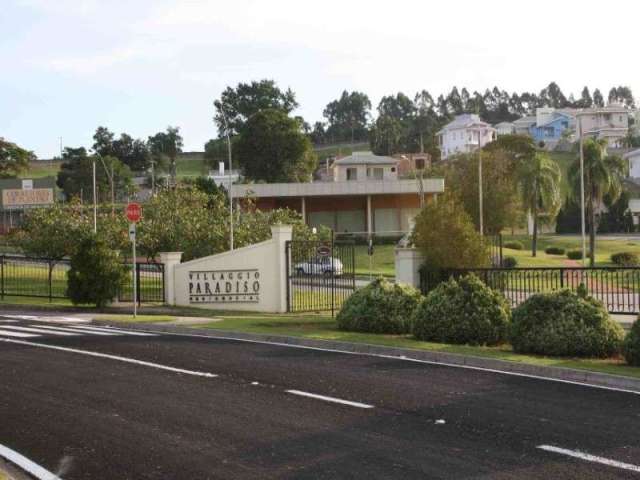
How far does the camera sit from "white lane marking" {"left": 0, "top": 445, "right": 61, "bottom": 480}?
836 cm

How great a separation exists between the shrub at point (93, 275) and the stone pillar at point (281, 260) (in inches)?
233

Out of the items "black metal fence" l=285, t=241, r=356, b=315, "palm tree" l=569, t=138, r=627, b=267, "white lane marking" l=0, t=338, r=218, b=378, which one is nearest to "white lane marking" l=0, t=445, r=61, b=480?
"white lane marking" l=0, t=338, r=218, b=378

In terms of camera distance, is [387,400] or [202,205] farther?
[202,205]

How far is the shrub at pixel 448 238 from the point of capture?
901 inches

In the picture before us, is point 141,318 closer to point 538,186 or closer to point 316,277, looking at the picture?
point 316,277

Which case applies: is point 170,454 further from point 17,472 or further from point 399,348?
point 399,348

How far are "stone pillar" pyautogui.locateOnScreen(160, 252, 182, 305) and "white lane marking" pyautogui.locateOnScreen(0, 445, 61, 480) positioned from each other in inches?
807

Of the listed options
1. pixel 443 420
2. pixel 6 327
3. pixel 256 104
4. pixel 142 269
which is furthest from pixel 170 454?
pixel 256 104

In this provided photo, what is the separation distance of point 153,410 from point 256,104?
330ft

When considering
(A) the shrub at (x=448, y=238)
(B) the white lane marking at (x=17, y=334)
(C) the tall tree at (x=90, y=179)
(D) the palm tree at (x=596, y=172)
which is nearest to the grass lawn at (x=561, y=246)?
(D) the palm tree at (x=596, y=172)

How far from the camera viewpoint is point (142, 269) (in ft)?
112

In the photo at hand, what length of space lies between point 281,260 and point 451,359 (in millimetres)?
12661

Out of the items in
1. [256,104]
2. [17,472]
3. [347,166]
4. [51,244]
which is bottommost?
[17,472]

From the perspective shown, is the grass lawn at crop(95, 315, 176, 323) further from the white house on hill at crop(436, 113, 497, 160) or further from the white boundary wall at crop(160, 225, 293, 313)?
the white house on hill at crop(436, 113, 497, 160)
